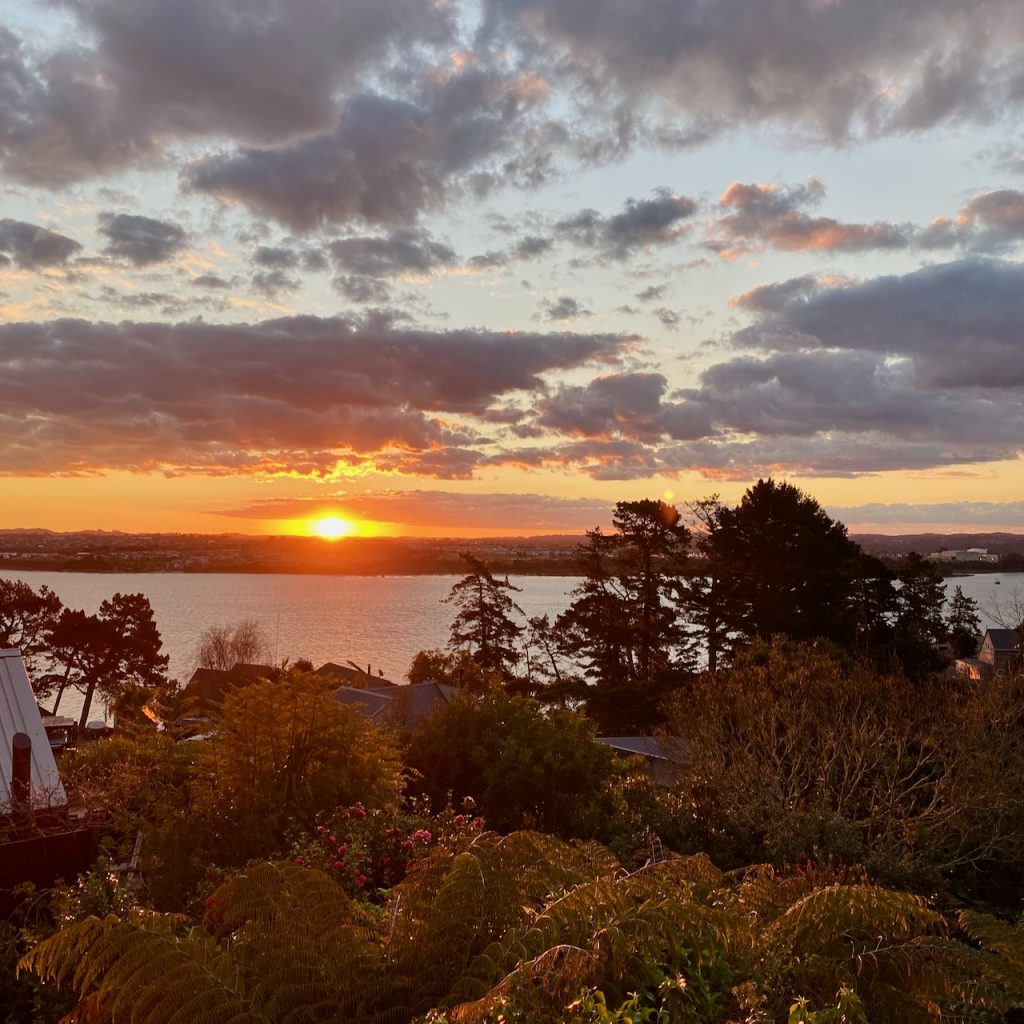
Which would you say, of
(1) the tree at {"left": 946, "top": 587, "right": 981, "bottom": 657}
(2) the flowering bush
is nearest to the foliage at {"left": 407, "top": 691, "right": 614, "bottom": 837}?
(2) the flowering bush

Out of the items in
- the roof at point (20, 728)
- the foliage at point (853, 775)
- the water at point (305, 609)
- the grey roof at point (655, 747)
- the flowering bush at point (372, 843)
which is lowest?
the water at point (305, 609)

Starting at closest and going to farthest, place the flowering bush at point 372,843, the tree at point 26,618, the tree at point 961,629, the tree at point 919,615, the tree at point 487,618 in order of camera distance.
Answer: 1. the flowering bush at point 372,843
2. the tree at point 919,615
3. the tree at point 26,618
4. the tree at point 961,629
5. the tree at point 487,618

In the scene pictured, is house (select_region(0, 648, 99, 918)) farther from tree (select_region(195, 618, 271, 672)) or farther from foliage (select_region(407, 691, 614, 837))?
tree (select_region(195, 618, 271, 672))

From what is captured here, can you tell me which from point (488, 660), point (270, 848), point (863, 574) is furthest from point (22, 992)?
point (488, 660)

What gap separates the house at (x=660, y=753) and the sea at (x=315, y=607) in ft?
87.4

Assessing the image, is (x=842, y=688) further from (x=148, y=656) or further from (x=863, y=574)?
(x=148, y=656)

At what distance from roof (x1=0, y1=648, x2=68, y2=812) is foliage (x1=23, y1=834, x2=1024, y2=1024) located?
5.66m

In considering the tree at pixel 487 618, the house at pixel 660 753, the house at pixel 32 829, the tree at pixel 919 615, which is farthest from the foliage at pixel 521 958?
the tree at pixel 487 618

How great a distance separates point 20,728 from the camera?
35.1ft

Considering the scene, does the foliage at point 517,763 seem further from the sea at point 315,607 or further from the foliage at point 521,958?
the sea at point 315,607

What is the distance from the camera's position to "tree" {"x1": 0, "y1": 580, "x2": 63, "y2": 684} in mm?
34344

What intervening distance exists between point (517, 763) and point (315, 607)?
99839 mm

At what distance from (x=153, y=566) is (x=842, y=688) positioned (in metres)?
154

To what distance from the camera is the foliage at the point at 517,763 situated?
12.8 metres
